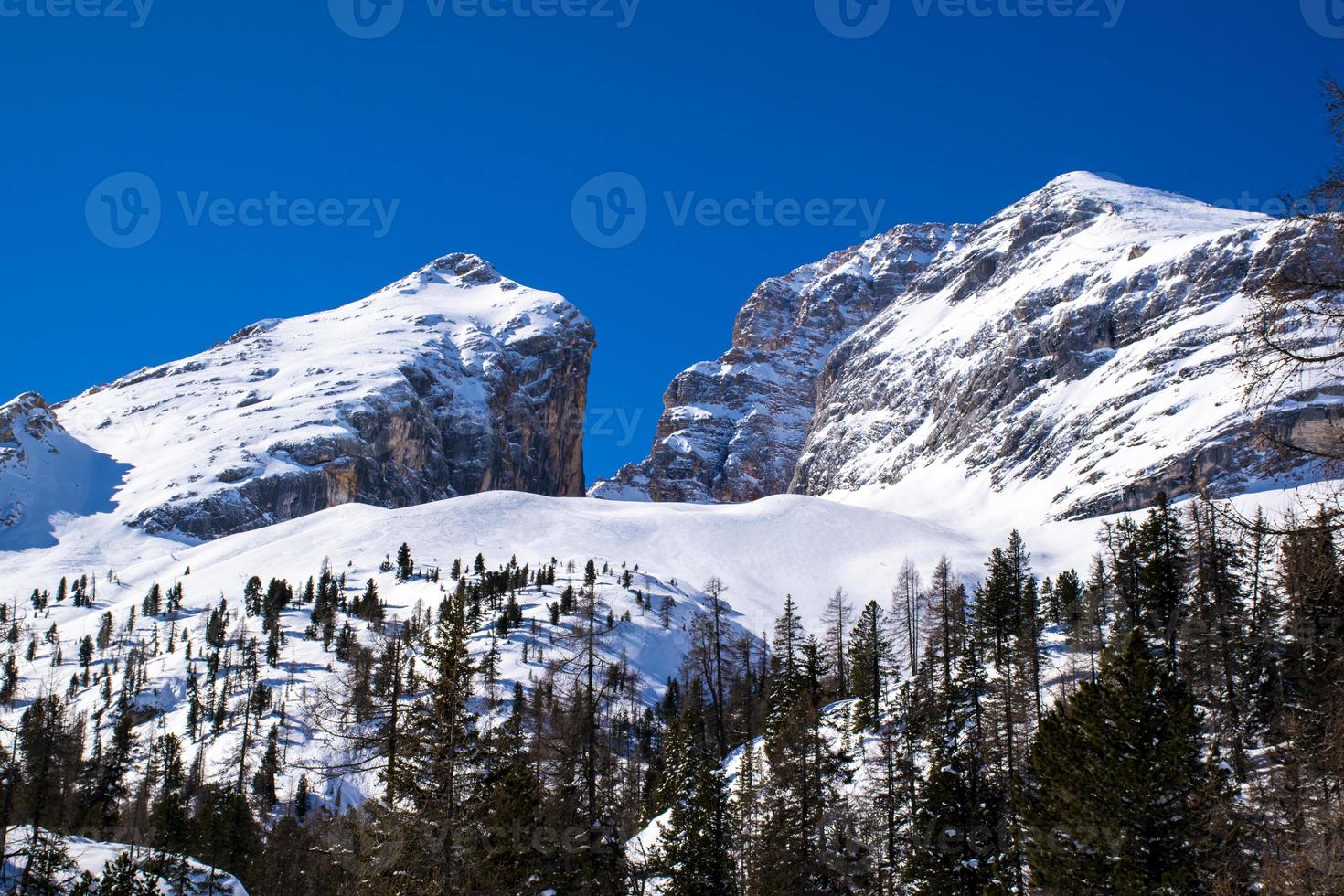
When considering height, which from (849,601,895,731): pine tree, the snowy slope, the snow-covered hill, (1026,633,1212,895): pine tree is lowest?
the snowy slope

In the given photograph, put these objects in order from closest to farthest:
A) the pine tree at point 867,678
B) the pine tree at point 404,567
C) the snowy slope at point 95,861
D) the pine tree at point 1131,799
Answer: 1. the pine tree at point 1131,799
2. the snowy slope at point 95,861
3. the pine tree at point 867,678
4. the pine tree at point 404,567

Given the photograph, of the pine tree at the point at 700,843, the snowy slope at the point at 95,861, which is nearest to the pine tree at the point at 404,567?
the snowy slope at the point at 95,861

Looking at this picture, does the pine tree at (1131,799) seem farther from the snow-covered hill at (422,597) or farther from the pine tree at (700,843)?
the snow-covered hill at (422,597)

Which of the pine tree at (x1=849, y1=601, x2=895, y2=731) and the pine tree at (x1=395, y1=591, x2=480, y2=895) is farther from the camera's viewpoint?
the pine tree at (x1=849, y1=601, x2=895, y2=731)

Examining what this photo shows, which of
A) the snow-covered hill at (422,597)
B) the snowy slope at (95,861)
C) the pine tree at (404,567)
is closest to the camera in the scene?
the snowy slope at (95,861)

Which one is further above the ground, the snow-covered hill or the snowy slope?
the snow-covered hill

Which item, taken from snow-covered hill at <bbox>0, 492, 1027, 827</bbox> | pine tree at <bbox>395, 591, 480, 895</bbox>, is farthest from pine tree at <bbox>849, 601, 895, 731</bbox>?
pine tree at <bbox>395, 591, 480, 895</bbox>

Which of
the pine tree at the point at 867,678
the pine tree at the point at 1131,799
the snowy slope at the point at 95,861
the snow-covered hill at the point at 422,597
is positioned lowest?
the snowy slope at the point at 95,861

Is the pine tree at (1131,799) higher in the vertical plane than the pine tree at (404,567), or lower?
lower

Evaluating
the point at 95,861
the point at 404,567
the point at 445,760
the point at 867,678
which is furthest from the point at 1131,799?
the point at 404,567

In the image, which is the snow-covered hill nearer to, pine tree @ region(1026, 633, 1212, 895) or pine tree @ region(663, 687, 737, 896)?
pine tree @ region(663, 687, 737, 896)

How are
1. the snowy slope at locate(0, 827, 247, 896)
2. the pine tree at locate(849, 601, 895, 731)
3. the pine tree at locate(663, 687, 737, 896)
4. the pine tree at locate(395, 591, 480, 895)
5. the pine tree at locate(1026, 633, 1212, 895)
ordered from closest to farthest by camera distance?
the pine tree at locate(395, 591, 480, 895), the pine tree at locate(1026, 633, 1212, 895), the pine tree at locate(663, 687, 737, 896), the snowy slope at locate(0, 827, 247, 896), the pine tree at locate(849, 601, 895, 731)

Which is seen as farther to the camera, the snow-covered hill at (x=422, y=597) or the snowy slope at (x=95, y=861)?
the snow-covered hill at (x=422, y=597)

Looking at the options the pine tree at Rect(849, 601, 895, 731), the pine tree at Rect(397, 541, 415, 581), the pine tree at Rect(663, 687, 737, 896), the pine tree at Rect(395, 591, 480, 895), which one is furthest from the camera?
the pine tree at Rect(397, 541, 415, 581)
